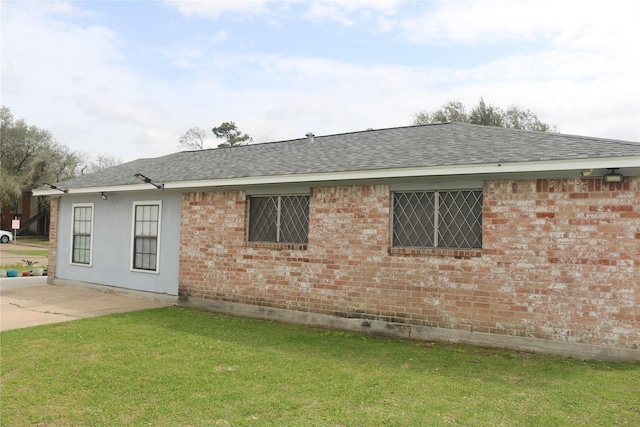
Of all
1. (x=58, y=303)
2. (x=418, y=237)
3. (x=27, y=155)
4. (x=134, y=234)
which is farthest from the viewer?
(x=27, y=155)

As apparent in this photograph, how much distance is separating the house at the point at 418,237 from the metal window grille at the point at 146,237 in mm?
35

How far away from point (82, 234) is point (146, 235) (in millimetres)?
2584

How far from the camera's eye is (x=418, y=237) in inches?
307

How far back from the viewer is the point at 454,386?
17.8 ft

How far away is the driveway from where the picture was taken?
9.05 metres

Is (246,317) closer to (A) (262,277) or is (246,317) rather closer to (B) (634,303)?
(A) (262,277)

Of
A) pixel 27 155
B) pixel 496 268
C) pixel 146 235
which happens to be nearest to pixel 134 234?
pixel 146 235

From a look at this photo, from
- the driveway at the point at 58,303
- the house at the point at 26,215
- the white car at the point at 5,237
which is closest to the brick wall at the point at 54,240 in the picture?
the driveway at the point at 58,303

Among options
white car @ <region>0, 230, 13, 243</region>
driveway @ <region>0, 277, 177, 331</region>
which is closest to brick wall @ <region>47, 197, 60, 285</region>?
driveway @ <region>0, 277, 177, 331</region>

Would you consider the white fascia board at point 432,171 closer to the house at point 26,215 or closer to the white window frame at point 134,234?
the white window frame at point 134,234

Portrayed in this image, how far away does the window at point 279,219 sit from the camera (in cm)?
906

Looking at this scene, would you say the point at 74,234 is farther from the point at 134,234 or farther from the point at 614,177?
the point at 614,177

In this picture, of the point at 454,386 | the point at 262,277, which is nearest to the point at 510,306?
the point at 454,386

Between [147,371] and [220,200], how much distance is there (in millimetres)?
4737
